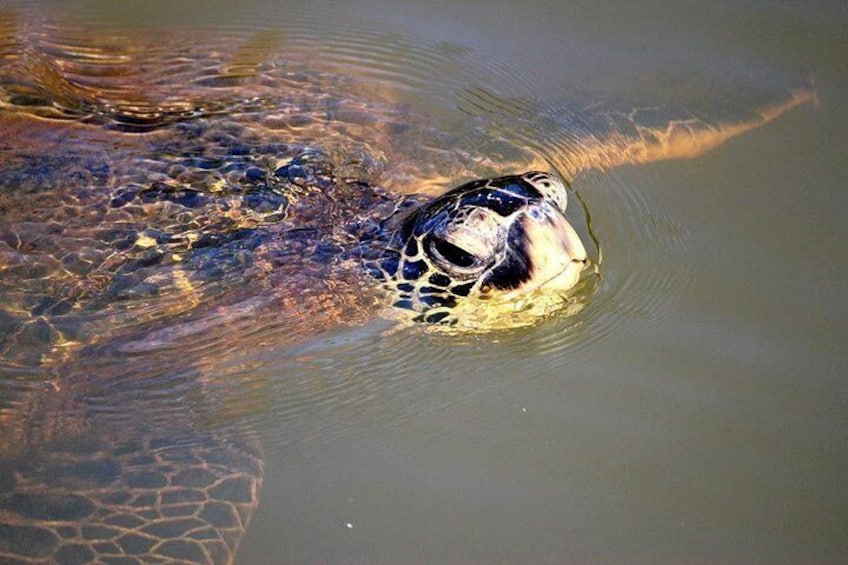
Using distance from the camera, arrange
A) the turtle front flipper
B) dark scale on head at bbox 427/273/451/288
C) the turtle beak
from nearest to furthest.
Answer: the turtle front flipper, the turtle beak, dark scale on head at bbox 427/273/451/288

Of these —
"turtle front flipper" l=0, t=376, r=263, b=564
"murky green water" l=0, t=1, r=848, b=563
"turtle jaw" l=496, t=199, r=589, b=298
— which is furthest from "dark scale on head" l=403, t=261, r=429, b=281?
"turtle front flipper" l=0, t=376, r=263, b=564

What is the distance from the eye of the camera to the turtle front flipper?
278 centimetres

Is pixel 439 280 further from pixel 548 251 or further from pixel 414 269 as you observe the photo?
pixel 548 251

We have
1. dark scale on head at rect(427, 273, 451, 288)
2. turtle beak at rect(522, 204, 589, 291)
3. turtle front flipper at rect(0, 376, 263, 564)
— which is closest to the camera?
turtle front flipper at rect(0, 376, 263, 564)

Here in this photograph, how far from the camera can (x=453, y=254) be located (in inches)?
129

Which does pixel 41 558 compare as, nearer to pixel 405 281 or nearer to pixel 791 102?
pixel 405 281

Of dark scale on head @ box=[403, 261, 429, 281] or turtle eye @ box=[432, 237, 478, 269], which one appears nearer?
turtle eye @ box=[432, 237, 478, 269]

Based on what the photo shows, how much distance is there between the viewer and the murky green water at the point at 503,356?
9.27 ft

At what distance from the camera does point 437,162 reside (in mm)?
4180

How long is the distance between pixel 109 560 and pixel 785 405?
244 centimetres

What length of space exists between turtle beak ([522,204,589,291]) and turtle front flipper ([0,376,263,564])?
125cm

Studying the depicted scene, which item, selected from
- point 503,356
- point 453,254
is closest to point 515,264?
point 453,254

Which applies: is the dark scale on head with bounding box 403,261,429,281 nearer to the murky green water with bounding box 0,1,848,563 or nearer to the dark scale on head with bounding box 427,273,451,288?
the dark scale on head with bounding box 427,273,451,288

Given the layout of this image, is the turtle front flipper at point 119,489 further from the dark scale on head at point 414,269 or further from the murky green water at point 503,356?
the dark scale on head at point 414,269
